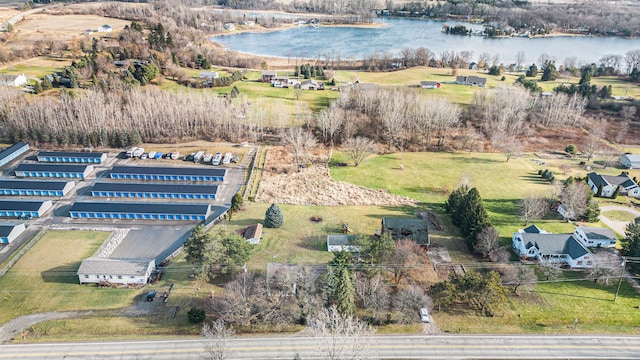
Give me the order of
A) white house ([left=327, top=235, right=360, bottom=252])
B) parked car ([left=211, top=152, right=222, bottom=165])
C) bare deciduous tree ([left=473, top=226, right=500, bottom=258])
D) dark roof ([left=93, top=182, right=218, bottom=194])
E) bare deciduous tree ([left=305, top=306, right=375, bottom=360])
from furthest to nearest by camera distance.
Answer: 1. parked car ([left=211, top=152, right=222, bottom=165])
2. dark roof ([left=93, top=182, right=218, bottom=194])
3. white house ([left=327, top=235, right=360, bottom=252])
4. bare deciduous tree ([left=473, top=226, right=500, bottom=258])
5. bare deciduous tree ([left=305, top=306, right=375, bottom=360])

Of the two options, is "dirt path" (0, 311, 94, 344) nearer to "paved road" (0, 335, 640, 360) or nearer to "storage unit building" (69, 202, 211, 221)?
"paved road" (0, 335, 640, 360)

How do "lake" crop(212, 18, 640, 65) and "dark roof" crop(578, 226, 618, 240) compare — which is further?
"lake" crop(212, 18, 640, 65)

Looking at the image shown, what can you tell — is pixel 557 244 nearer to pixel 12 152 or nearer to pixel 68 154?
pixel 68 154

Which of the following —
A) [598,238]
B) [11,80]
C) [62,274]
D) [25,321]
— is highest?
[11,80]

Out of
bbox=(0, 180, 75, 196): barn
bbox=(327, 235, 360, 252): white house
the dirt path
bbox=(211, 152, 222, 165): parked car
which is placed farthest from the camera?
bbox=(211, 152, 222, 165): parked car

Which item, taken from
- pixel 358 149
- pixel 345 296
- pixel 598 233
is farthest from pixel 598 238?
pixel 358 149

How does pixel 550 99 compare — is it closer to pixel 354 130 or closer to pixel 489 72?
pixel 489 72

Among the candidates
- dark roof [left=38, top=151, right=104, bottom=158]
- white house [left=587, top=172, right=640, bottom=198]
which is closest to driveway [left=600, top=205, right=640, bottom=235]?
white house [left=587, top=172, right=640, bottom=198]
